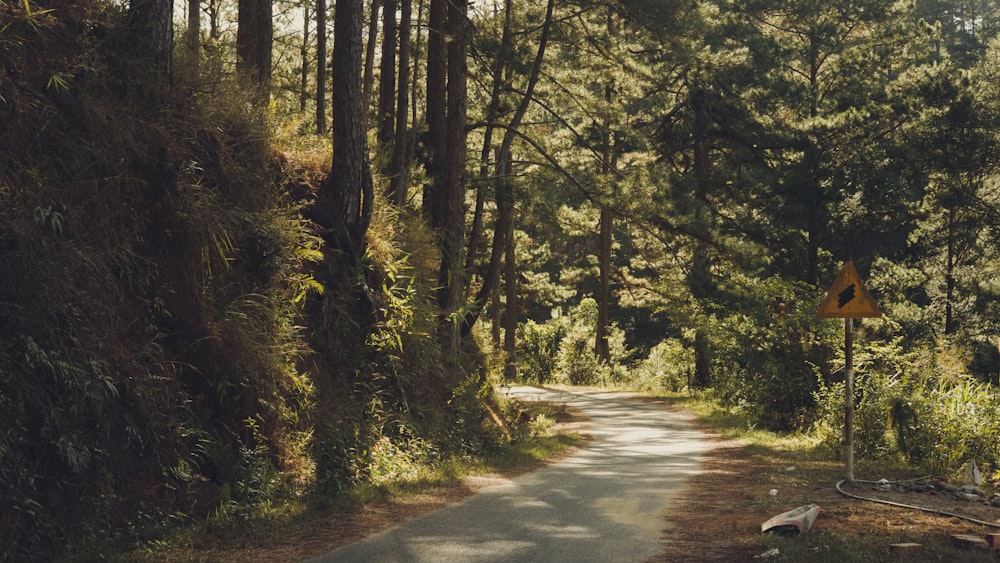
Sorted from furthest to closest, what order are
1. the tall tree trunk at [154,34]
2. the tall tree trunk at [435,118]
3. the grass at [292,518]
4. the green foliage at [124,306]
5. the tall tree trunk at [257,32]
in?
the tall tree trunk at [435,118] → the tall tree trunk at [257,32] → the tall tree trunk at [154,34] → the grass at [292,518] → the green foliage at [124,306]

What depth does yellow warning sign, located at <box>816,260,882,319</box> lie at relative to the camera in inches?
452

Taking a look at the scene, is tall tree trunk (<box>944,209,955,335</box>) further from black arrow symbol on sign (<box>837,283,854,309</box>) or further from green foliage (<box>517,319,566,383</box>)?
green foliage (<box>517,319,566,383</box>)

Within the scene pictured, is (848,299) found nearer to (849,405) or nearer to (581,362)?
(849,405)

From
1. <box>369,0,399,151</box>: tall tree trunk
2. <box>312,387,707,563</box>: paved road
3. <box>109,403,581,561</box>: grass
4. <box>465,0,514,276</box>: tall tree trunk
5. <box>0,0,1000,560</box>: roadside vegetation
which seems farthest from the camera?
<box>465,0,514,276</box>: tall tree trunk

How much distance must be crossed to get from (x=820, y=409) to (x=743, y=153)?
11043 mm

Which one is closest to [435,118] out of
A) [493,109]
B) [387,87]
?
[387,87]

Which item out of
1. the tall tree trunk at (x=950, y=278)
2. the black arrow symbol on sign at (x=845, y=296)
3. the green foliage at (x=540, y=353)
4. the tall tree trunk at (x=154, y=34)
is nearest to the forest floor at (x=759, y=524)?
the black arrow symbol on sign at (x=845, y=296)

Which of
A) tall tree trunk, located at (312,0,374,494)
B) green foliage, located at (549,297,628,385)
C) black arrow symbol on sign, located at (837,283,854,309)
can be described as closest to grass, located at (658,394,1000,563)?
black arrow symbol on sign, located at (837,283,854,309)

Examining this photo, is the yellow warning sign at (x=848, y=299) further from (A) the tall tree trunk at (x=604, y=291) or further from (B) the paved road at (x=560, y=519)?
(A) the tall tree trunk at (x=604, y=291)

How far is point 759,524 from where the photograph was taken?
9484mm

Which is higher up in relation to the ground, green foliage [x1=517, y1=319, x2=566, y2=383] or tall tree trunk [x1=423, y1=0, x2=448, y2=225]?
tall tree trunk [x1=423, y1=0, x2=448, y2=225]

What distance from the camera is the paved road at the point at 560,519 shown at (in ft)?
26.5

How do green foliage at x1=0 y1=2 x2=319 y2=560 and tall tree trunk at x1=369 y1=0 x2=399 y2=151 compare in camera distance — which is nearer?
green foliage at x1=0 y1=2 x2=319 y2=560

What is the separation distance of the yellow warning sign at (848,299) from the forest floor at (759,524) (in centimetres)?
222
